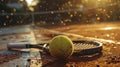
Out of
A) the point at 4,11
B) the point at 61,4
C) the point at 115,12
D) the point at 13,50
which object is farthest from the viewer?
the point at 4,11

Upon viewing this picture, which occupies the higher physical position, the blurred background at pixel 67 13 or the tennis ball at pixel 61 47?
the tennis ball at pixel 61 47

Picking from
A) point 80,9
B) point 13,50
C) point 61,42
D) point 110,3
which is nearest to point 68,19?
point 80,9

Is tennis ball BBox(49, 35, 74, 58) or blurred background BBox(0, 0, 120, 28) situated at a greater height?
tennis ball BBox(49, 35, 74, 58)

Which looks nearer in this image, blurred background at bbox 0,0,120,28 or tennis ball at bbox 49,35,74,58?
tennis ball at bbox 49,35,74,58

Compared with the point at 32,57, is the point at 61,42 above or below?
above

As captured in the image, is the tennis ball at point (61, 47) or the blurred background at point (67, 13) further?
the blurred background at point (67, 13)

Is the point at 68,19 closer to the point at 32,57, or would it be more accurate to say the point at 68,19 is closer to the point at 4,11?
the point at 4,11

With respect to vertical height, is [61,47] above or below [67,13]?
above

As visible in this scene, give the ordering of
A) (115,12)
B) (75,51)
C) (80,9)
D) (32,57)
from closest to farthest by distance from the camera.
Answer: (75,51)
(32,57)
(115,12)
(80,9)
